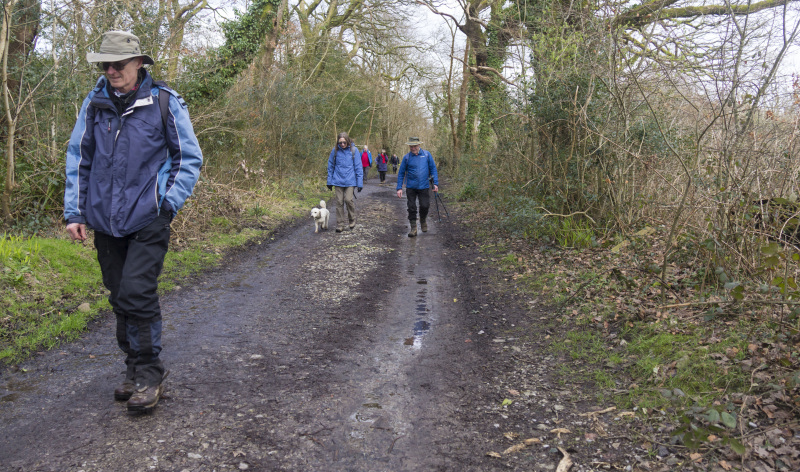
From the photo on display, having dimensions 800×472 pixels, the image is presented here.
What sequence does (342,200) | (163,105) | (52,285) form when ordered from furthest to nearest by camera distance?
1. (342,200)
2. (52,285)
3. (163,105)

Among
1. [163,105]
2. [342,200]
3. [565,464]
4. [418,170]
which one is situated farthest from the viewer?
[342,200]

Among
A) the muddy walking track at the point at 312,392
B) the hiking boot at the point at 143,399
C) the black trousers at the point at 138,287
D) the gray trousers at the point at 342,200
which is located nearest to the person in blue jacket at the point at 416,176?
the gray trousers at the point at 342,200

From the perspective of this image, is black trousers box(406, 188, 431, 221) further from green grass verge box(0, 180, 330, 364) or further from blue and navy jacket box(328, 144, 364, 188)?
green grass verge box(0, 180, 330, 364)

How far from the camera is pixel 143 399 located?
3.29 meters

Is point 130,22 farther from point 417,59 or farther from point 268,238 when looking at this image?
point 417,59

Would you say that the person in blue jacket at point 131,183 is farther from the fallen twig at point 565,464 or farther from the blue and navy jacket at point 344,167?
the blue and navy jacket at point 344,167

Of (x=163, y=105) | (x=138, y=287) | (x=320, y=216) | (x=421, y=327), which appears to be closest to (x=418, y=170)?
(x=320, y=216)

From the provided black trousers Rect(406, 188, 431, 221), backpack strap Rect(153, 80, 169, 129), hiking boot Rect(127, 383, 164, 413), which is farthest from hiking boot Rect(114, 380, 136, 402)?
black trousers Rect(406, 188, 431, 221)

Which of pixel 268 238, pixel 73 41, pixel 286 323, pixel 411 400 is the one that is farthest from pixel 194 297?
pixel 73 41

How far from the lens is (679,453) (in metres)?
3.11

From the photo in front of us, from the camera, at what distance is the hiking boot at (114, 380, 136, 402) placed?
3.49 m

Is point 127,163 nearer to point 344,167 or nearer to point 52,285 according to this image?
point 52,285

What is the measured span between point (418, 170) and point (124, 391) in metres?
8.64

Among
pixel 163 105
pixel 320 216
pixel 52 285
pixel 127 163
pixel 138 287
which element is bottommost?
pixel 52 285
